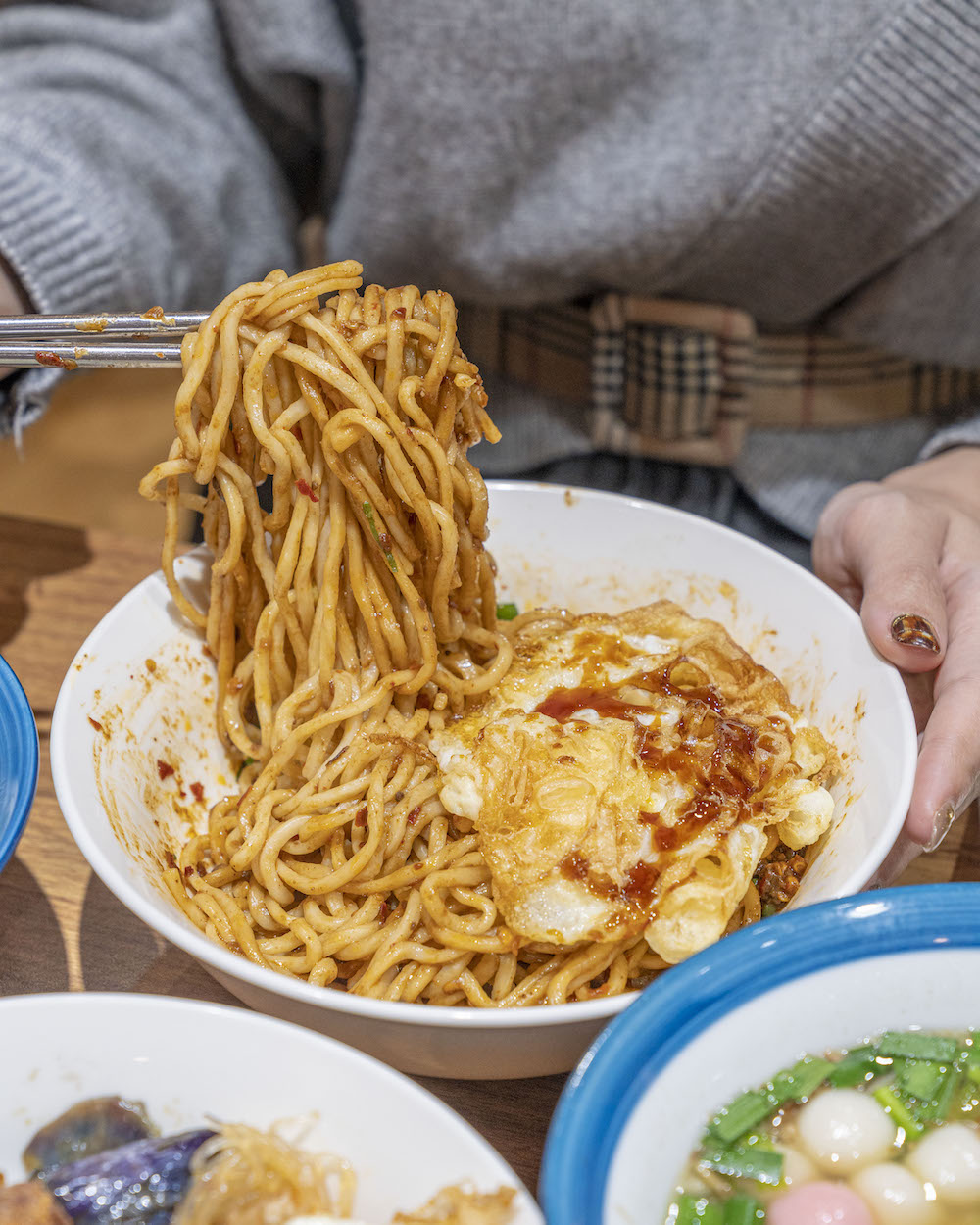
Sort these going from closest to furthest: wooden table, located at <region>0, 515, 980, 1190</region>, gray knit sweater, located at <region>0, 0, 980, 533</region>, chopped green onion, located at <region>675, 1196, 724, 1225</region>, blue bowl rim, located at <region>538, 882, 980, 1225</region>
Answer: blue bowl rim, located at <region>538, 882, 980, 1225</region> < chopped green onion, located at <region>675, 1196, 724, 1225</region> < wooden table, located at <region>0, 515, 980, 1190</region> < gray knit sweater, located at <region>0, 0, 980, 533</region>

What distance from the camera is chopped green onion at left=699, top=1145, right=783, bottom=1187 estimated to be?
1000 mm

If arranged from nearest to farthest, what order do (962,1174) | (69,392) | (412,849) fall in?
1. (962,1174)
2. (412,849)
3. (69,392)

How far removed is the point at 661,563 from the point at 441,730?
59cm

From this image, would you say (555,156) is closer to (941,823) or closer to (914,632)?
(914,632)

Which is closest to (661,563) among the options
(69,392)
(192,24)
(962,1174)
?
(962,1174)

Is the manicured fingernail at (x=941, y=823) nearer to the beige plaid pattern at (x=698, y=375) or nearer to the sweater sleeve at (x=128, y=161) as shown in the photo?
the beige plaid pattern at (x=698, y=375)

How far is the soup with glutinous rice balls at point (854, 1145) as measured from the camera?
0.99m

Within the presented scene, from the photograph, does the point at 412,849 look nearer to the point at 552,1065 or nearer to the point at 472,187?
the point at 552,1065

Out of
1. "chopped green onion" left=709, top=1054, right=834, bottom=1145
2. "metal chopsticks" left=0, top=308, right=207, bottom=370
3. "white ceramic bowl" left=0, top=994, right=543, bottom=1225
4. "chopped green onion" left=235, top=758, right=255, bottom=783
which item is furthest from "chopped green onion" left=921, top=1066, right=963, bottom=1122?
"metal chopsticks" left=0, top=308, right=207, bottom=370

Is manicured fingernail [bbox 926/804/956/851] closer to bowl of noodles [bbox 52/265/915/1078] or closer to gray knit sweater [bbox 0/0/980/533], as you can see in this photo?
bowl of noodles [bbox 52/265/915/1078]

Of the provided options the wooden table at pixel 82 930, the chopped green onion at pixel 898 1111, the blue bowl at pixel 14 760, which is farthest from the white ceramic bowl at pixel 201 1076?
the chopped green onion at pixel 898 1111

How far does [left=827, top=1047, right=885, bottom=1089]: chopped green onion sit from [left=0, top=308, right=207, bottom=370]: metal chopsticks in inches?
50.6

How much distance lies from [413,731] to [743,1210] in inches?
31.5

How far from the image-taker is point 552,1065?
1.16 m
